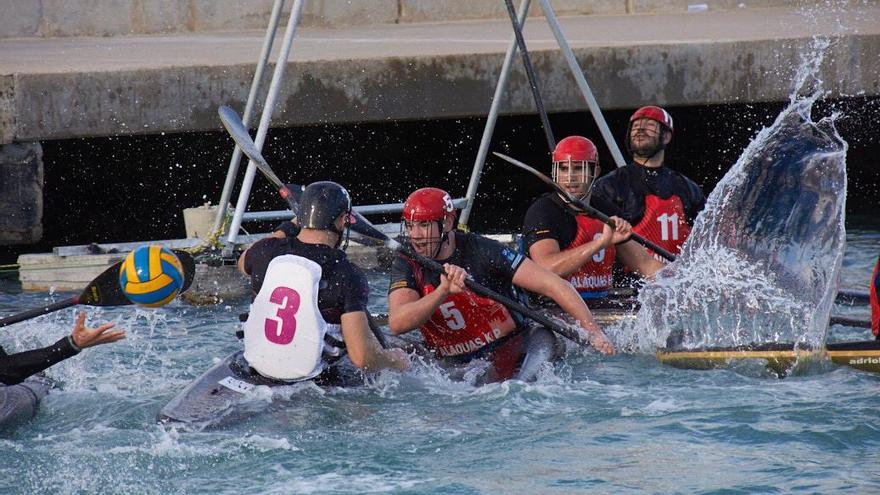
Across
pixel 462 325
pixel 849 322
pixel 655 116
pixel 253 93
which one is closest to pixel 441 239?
pixel 462 325

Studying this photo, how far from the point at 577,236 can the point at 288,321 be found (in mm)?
2691

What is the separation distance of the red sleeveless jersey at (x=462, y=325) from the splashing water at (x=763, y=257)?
3.41 ft

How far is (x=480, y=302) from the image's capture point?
797cm

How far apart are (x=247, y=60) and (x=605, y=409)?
6.62m

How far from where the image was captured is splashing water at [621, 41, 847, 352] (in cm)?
857

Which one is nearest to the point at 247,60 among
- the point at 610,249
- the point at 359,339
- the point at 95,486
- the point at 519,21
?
the point at 519,21

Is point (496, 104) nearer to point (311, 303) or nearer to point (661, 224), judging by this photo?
point (661, 224)

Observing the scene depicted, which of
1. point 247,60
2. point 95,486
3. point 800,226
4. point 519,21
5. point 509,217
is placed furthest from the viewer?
point 509,217

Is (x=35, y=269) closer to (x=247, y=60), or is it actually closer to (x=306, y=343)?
(x=247, y=60)

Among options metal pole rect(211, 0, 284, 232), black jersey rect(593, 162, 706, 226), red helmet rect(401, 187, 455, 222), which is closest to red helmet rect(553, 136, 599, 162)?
black jersey rect(593, 162, 706, 226)

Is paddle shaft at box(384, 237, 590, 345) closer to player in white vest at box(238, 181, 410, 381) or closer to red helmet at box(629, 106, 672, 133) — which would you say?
player in white vest at box(238, 181, 410, 381)

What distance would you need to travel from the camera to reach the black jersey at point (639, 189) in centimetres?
930

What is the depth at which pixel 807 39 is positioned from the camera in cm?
1277

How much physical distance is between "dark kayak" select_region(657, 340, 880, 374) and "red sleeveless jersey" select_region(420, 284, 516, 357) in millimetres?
1095
